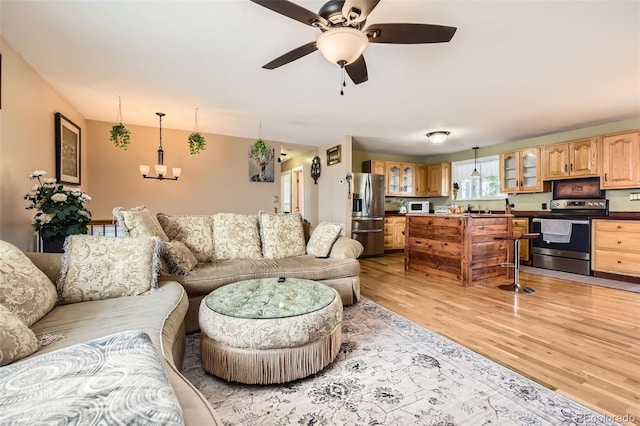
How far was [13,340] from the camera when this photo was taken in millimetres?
1078

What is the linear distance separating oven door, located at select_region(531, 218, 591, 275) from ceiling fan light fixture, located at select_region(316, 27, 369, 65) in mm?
4803

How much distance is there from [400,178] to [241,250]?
5115 mm

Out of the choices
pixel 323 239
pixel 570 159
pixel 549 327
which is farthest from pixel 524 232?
Answer: pixel 323 239

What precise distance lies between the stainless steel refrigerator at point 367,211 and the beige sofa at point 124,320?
447 cm

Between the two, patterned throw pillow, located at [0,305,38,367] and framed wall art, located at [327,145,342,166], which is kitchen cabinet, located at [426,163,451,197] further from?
patterned throw pillow, located at [0,305,38,367]

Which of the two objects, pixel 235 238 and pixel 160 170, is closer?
pixel 235 238

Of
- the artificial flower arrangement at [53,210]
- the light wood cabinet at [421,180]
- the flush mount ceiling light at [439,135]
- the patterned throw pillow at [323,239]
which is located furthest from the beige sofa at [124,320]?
the light wood cabinet at [421,180]

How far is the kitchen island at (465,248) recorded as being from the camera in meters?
3.85

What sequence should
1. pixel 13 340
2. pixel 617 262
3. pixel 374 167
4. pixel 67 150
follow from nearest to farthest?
pixel 13 340, pixel 67 150, pixel 617 262, pixel 374 167

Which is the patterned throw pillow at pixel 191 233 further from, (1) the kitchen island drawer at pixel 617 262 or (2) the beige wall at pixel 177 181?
(1) the kitchen island drawer at pixel 617 262

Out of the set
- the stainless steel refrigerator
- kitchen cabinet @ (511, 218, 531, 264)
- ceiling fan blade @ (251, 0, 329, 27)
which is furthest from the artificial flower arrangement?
kitchen cabinet @ (511, 218, 531, 264)

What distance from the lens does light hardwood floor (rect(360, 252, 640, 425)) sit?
173 centimetres

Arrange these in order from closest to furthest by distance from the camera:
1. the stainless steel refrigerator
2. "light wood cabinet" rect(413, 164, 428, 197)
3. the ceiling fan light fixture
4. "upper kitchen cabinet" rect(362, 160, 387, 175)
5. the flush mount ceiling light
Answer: the ceiling fan light fixture < the flush mount ceiling light < the stainless steel refrigerator < "upper kitchen cabinet" rect(362, 160, 387, 175) < "light wood cabinet" rect(413, 164, 428, 197)

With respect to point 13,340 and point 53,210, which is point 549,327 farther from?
point 53,210
